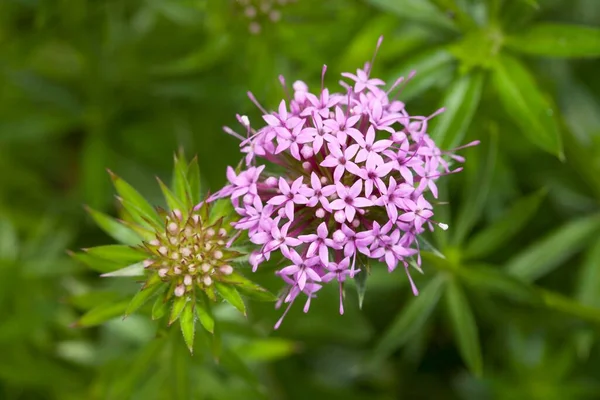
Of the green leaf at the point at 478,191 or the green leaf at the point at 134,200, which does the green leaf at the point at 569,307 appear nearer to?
the green leaf at the point at 478,191

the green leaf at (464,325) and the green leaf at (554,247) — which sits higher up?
the green leaf at (554,247)

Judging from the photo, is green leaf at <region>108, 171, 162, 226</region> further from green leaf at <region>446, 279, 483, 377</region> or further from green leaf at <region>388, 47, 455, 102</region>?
green leaf at <region>446, 279, 483, 377</region>

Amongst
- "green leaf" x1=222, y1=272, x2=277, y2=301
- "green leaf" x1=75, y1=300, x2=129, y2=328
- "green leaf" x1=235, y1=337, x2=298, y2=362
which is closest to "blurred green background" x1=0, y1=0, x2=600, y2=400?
"green leaf" x1=235, y1=337, x2=298, y2=362

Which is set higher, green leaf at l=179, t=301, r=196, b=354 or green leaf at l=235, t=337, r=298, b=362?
green leaf at l=179, t=301, r=196, b=354

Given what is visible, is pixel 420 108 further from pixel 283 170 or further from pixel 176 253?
pixel 176 253

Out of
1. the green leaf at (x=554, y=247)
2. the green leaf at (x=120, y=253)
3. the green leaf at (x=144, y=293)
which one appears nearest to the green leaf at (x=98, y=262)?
the green leaf at (x=120, y=253)

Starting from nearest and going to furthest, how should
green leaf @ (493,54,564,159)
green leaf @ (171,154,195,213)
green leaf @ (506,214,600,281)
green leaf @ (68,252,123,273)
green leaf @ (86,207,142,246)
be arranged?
green leaf @ (171,154,195,213)
green leaf @ (68,252,123,273)
green leaf @ (86,207,142,246)
green leaf @ (493,54,564,159)
green leaf @ (506,214,600,281)
